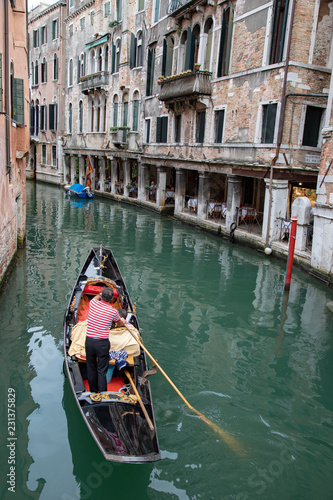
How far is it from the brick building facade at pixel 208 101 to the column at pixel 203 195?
40 mm

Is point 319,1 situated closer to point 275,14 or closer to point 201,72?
point 275,14

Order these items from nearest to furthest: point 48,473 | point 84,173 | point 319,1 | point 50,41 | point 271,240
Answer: point 48,473
point 319,1
point 271,240
point 84,173
point 50,41

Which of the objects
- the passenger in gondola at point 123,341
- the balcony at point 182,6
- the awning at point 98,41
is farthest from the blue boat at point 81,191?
the passenger in gondola at point 123,341

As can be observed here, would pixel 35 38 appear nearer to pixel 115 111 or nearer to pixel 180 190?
pixel 115 111

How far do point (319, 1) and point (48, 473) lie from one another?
12680 millimetres

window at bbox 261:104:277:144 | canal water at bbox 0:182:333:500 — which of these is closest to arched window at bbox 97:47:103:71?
window at bbox 261:104:277:144

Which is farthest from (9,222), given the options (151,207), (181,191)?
(151,207)

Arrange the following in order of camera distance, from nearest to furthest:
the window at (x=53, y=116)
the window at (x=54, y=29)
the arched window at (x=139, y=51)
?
the arched window at (x=139, y=51), the window at (x=54, y=29), the window at (x=53, y=116)

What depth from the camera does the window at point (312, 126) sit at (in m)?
12.4

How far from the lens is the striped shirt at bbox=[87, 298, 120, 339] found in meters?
4.54

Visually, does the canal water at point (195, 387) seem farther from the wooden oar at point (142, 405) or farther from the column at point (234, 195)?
the column at point (234, 195)

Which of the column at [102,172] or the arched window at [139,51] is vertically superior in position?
the arched window at [139,51]

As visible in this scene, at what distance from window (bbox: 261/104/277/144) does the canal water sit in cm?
390

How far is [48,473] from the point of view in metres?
4.07
